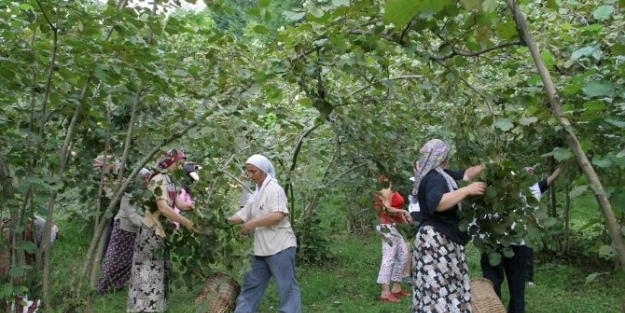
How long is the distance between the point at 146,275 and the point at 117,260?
3.33 feet

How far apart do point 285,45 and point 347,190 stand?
4961 millimetres

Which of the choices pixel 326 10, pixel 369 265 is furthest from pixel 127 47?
pixel 369 265

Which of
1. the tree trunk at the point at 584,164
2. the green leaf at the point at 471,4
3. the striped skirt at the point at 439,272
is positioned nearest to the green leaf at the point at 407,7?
the green leaf at the point at 471,4

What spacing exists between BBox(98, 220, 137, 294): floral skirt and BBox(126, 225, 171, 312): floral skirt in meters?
0.80

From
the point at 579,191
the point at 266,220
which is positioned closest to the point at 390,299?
the point at 266,220

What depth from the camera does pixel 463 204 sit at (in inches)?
161

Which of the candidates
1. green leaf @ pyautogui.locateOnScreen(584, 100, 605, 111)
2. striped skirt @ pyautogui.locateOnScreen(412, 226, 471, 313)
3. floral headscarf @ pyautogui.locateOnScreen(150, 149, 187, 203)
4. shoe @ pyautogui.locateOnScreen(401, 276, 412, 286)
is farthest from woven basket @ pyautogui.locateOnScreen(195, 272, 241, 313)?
green leaf @ pyautogui.locateOnScreen(584, 100, 605, 111)

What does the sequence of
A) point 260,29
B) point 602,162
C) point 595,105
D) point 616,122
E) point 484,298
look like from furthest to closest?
point 484,298 → point 260,29 → point 595,105 → point 616,122 → point 602,162

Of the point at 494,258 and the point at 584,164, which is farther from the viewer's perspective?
the point at 494,258

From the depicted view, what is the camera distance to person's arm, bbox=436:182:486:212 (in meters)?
3.88

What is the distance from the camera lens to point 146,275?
19.4ft

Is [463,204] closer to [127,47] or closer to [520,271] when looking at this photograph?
[520,271]

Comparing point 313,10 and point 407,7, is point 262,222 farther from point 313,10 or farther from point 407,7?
point 407,7

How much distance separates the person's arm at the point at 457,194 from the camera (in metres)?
3.88
